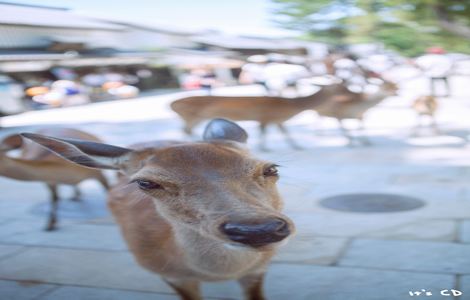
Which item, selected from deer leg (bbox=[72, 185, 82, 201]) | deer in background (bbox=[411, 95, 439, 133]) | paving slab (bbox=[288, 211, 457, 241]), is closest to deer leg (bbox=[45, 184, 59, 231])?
deer leg (bbox=[72, 185, 82, 201])

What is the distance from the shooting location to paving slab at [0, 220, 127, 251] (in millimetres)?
5223

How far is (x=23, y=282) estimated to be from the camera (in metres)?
4.35

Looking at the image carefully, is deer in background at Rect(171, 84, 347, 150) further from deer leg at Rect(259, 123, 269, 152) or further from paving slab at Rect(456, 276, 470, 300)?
paving slab at Rect(456, 276, 470, 300)

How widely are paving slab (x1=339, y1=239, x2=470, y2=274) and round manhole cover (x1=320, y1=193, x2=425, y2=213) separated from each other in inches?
44.7

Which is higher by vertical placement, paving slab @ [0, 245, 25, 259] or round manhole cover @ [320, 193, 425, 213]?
round manhole cover @ [320, 193, 425, 213]

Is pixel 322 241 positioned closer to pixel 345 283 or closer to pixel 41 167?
pixel 345 283

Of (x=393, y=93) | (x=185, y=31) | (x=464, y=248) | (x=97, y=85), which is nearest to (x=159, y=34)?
(x=185, y=31)

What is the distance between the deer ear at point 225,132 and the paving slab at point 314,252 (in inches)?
51.2

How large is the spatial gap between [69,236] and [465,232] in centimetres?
342

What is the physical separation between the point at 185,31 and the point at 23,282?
30.9m

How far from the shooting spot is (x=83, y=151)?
8.48 ft

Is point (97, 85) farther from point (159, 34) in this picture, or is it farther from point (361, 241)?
point (361, 241)

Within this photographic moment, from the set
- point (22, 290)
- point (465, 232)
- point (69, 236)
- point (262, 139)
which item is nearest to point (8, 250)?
point (69, 236)

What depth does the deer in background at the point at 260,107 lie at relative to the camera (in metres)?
10.1
